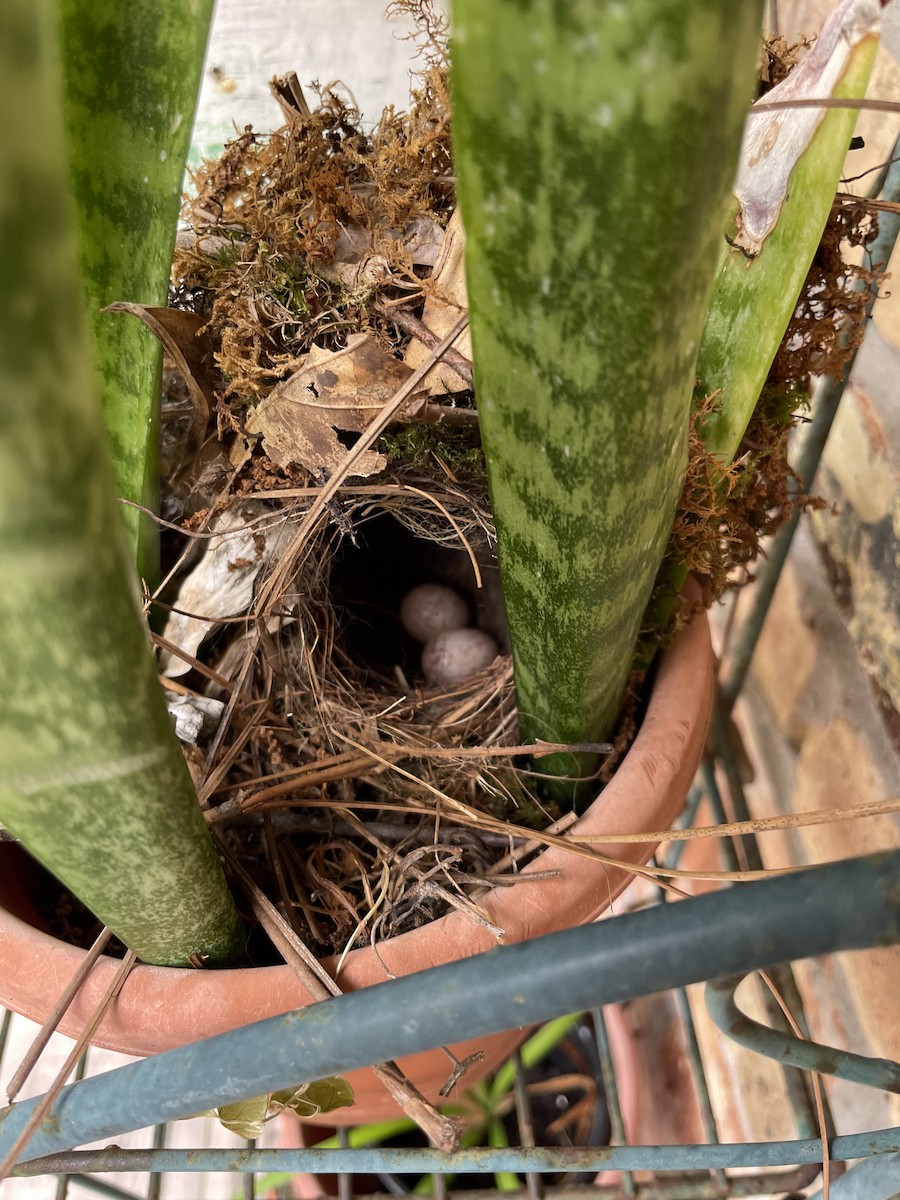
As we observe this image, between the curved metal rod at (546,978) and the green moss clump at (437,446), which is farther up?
the green moss clump at (437,446)

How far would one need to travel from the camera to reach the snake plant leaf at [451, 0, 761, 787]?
0.50ft

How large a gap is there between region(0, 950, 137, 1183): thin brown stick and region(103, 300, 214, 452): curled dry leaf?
0.23m

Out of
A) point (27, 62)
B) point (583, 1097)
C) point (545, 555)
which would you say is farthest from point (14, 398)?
point (583, 1097)

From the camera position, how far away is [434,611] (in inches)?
21.2

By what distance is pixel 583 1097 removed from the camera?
2.39 feet

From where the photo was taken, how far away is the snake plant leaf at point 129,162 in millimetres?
306

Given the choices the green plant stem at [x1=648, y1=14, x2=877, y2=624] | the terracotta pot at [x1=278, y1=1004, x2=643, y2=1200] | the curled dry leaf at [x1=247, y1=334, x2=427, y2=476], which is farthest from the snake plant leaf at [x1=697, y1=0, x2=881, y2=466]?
the terracotta pot at [x1=278, y1=1004, x2=643, y2=1200]

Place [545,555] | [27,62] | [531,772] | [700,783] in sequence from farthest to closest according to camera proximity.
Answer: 1. [700,783]
2. [531,772]
3. [545,555]
4. [27,62]

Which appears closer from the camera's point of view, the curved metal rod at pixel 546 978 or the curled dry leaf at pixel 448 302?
the curved metal rod at pixel 546 978

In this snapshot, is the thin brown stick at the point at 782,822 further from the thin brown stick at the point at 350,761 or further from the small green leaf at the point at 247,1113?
the small green leaf at the point at 247,1113

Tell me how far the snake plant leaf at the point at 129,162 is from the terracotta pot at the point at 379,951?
21 cm

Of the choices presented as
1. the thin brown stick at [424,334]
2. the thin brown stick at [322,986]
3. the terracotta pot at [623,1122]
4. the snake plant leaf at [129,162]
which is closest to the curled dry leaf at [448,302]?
the thin brown stick at [424,334]

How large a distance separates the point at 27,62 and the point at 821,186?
0.86 feet

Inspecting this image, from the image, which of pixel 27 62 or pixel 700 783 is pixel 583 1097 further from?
pixel 27 62
